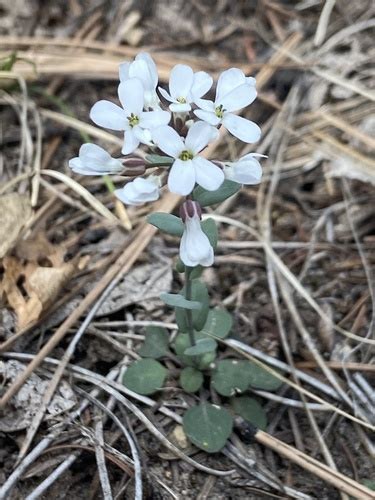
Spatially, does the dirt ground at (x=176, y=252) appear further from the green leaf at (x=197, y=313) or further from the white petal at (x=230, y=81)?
the white petal at (x=230, y=81)

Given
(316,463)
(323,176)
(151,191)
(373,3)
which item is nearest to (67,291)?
(151,191)

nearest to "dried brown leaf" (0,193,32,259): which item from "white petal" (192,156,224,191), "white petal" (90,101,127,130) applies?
"white petal" (90,101,127,130)

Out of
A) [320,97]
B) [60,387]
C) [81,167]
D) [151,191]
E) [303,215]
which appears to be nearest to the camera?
[151,191]

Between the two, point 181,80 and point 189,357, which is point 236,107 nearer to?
point 181,80

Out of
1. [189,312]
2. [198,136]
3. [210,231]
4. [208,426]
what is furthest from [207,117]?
[208,426]

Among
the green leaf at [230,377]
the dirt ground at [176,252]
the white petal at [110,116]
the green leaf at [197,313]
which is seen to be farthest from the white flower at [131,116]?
the green leaf at [230,377]

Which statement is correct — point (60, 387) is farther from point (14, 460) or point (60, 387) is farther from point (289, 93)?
point (289, 93)

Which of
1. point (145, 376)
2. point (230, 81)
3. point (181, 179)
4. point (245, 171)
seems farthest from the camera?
point (145, 376)
